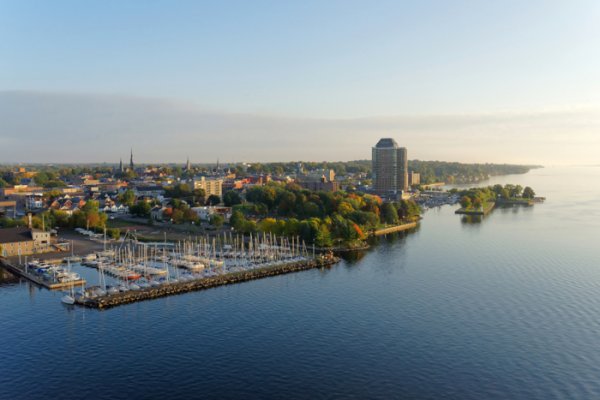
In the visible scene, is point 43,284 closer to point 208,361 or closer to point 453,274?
point 208,361

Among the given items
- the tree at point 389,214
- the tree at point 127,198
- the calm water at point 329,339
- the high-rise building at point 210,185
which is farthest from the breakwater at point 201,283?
the high-rise building at point 210,185

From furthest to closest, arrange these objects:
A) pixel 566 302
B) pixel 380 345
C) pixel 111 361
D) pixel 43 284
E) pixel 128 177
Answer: pixel 128 177 → pixel 43 284 → pixel 566 302 → pixel 380 345 → pixel 111 361

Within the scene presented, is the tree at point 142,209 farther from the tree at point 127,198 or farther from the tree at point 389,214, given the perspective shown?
the tree at point 389,214

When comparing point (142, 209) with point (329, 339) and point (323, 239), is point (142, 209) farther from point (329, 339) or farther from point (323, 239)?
point (329, 339)

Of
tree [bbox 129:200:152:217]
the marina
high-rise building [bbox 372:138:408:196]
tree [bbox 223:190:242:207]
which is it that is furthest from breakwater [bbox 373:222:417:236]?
high-rise building [bbox 372:138:408:196]

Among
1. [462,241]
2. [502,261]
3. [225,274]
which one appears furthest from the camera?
[462,241]

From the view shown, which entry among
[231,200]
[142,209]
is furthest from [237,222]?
[231,200]

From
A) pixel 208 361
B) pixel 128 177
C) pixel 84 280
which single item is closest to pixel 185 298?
pixel 84 280
